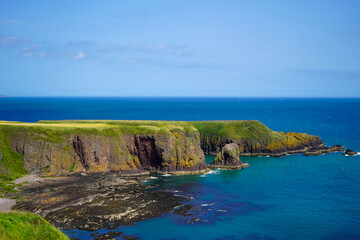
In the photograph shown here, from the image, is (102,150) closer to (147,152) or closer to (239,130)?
(147,152)

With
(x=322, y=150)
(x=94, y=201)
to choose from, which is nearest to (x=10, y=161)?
(x=94, y=201)

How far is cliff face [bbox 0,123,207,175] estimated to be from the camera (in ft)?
243

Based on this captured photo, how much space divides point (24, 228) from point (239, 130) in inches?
3532

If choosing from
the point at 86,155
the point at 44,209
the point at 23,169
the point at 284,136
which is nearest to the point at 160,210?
the point at 44,209

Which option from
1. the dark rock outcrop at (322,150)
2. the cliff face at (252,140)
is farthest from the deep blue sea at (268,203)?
the cliff face at (252,140)

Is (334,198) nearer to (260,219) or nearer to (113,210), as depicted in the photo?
(260,219)

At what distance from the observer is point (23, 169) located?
7119cm

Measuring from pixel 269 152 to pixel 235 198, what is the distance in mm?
46803

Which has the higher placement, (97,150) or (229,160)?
(97,150)

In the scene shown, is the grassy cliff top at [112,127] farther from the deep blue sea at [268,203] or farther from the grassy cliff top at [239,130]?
the grassy cliff top at [239,130]

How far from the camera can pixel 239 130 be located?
113938 millimetres

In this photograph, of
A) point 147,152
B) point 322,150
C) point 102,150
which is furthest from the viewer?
point 322,150

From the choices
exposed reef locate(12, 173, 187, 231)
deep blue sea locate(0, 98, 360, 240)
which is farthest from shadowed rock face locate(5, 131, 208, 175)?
deep blue sea locate(0, 98, 360, 240)

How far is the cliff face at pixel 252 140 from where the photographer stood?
108 metres
